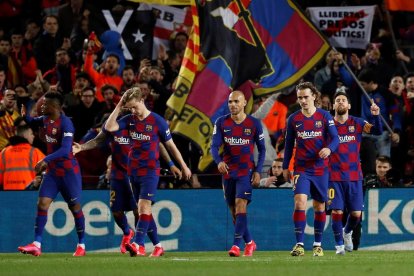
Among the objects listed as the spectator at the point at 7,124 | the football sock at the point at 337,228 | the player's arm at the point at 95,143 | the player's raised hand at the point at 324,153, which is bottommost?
the football sock at the point at 337,228

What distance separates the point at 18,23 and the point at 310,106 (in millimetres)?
11218

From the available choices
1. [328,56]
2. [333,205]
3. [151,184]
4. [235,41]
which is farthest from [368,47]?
[151,184]

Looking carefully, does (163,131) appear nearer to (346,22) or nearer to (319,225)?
(319,225)

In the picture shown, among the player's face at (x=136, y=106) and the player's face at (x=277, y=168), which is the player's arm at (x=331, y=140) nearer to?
the player's face at (x=136, y=106)

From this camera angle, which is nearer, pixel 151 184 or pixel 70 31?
pixel 151 184

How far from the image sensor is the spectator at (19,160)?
21.5 m

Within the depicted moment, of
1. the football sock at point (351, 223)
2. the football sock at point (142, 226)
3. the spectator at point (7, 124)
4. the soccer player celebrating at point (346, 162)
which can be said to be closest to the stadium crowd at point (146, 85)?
the spectator at point (7, 124)

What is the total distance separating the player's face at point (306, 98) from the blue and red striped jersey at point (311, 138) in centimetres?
13

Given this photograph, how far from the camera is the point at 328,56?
2362 cm

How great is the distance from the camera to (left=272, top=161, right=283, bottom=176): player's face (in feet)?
71.3

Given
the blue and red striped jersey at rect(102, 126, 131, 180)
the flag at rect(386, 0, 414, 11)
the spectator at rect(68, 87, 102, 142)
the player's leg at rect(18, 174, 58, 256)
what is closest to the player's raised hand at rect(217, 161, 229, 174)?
the blue and red striped jersey at rect(102, 126, 131, 180)

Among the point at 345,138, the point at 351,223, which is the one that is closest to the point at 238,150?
the point at 345,138

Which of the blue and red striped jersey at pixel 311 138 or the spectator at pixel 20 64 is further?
the spectator at pixel 20 64

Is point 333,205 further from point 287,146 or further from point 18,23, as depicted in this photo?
point 18,23
